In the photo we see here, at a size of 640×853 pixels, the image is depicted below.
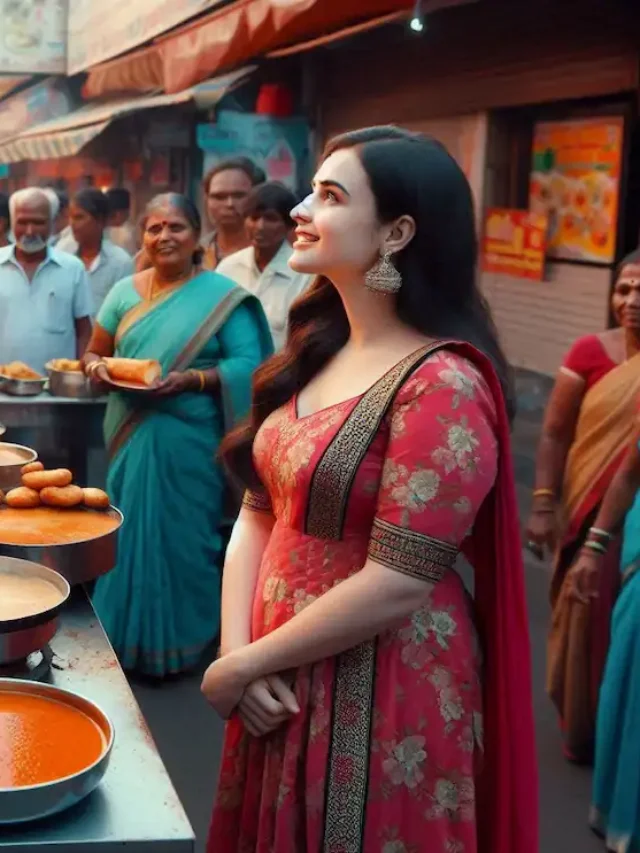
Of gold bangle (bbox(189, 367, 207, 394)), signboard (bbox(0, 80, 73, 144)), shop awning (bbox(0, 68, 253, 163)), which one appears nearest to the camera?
gold bangle (bbox(189, 367, 207, 394))

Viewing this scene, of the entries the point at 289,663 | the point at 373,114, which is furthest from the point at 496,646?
the point at 373,114

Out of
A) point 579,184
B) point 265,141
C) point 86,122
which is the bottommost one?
point 579,184

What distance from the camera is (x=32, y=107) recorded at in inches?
474

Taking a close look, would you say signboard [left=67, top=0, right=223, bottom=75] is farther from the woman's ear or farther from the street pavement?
the woman's ear

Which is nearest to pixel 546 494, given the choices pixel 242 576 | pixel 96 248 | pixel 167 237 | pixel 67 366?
pixel 167 237

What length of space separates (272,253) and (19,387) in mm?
1167

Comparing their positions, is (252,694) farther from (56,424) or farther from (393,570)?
(56,424)

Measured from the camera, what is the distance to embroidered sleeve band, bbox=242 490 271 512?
1962mm

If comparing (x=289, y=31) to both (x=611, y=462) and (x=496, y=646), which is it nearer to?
(x=611, y=462)

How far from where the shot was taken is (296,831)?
1712mm

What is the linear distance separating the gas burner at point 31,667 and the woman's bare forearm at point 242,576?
280 millimetres

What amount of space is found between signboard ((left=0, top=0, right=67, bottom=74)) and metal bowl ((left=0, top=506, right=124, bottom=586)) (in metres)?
9.78

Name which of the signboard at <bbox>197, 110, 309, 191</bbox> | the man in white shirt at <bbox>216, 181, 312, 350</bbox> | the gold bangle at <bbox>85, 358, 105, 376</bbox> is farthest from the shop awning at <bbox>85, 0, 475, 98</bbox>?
the gold bangle at <bbox>85, 358, 105, 376</bbox>

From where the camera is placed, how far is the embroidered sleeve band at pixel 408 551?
1.60m
